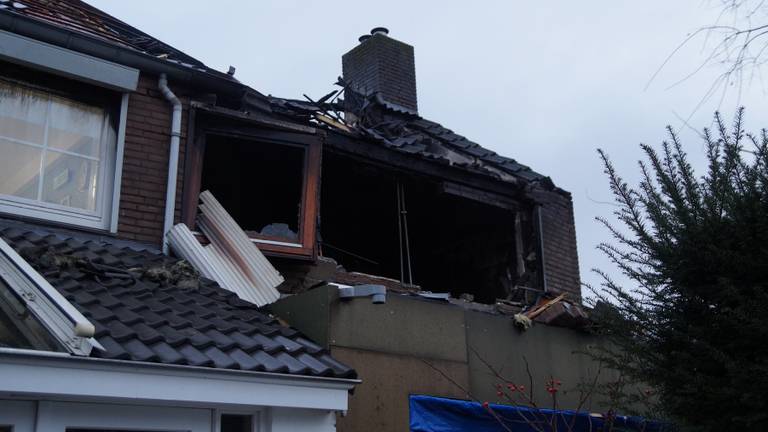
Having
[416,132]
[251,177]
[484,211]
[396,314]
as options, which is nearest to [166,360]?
[396,314]

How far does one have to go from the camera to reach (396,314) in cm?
728

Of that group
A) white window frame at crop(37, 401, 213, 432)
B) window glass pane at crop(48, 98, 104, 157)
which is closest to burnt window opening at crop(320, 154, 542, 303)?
window glass pane at crop(48, 98, 104, 157)

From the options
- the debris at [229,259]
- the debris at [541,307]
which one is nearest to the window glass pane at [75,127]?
the debris at [229,259]

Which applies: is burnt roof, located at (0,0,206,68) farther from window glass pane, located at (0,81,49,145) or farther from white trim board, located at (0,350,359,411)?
white trim board, located at (0,350,359,411)

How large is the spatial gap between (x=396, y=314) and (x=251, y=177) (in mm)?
4250

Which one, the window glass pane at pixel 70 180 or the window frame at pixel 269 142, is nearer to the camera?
the window glass pane at pixel 70 180

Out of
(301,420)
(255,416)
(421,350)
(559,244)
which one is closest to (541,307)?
(421,350)

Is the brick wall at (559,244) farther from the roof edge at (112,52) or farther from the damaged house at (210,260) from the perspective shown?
the roof edge at (112,52)

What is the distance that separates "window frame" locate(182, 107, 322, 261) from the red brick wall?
101mm

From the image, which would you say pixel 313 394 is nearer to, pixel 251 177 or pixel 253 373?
pixel 253 373

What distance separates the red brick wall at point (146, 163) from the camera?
759 centimetres

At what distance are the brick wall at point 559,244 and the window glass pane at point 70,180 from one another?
646 cm

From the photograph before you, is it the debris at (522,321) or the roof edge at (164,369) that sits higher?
the debris at (522,321)

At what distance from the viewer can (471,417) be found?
7469mm
